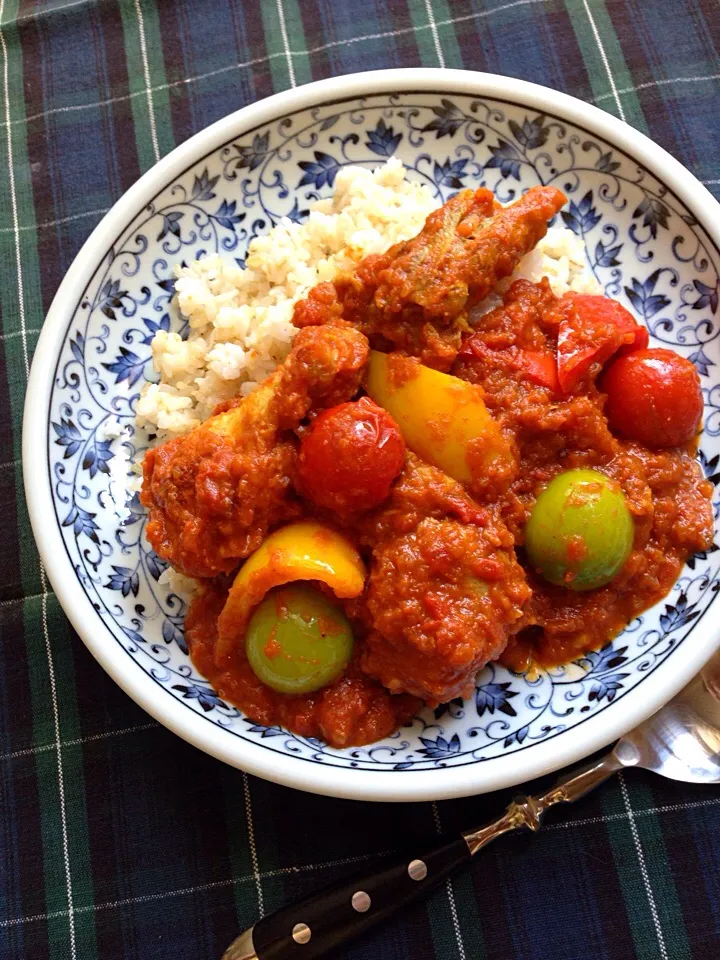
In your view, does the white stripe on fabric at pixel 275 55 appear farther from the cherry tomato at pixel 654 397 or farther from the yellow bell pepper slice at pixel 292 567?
the yellow bell pepper slice at pixel 292 567

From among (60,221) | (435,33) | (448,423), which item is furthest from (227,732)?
(435,33)

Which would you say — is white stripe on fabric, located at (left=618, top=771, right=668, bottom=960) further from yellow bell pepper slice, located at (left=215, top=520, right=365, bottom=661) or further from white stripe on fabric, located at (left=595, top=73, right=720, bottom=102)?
white stripe on fabric, located at (left=595, top=73, right=720, bottom=102)

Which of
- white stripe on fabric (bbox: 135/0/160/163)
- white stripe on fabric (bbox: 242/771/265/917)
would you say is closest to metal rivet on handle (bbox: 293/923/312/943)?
white stripe on fabric (bbox: 242/771/265/917)

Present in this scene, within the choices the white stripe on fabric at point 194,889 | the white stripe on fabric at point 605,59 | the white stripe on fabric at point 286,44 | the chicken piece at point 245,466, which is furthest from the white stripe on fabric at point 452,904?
the white stripe on fabric at point 286,44

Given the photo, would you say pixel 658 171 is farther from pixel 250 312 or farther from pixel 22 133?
pixel 22 133

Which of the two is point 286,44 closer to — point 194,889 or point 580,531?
point 580,531

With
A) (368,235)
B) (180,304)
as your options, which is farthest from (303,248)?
(180,304)
